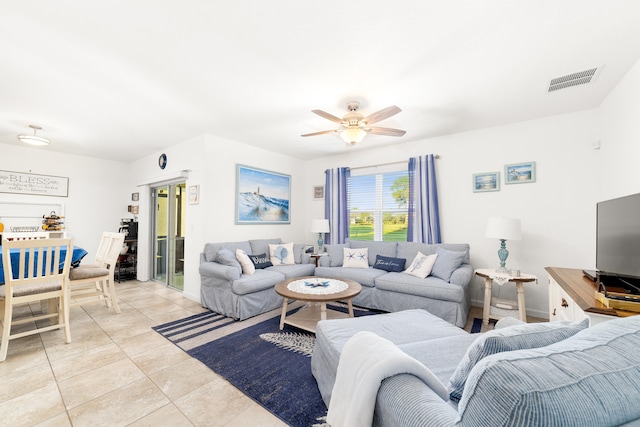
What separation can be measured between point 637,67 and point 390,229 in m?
3.12

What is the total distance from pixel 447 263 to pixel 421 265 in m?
0.32

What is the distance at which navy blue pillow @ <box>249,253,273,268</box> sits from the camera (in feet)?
12.6

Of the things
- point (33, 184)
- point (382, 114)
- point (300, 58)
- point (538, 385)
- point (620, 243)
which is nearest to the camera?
point (538, 385)

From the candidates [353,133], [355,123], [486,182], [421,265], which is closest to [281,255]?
[421,265]

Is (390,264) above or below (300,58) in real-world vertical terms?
below

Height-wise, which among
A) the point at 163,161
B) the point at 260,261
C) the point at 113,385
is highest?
the point at 163,161

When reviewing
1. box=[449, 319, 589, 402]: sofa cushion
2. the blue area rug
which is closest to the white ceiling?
box=[449, 319, 589, 402]: sofa cushion

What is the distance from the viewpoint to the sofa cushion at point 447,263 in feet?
10.4

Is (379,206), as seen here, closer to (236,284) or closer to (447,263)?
(447,263)

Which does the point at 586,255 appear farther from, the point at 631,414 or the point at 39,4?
the point at 39,4

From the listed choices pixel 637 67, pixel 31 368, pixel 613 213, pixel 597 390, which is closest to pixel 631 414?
pixel 597 390

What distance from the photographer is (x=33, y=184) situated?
4.57 m

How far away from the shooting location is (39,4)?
1560 millimetres

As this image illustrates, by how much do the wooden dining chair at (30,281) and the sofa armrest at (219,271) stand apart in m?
1.34
